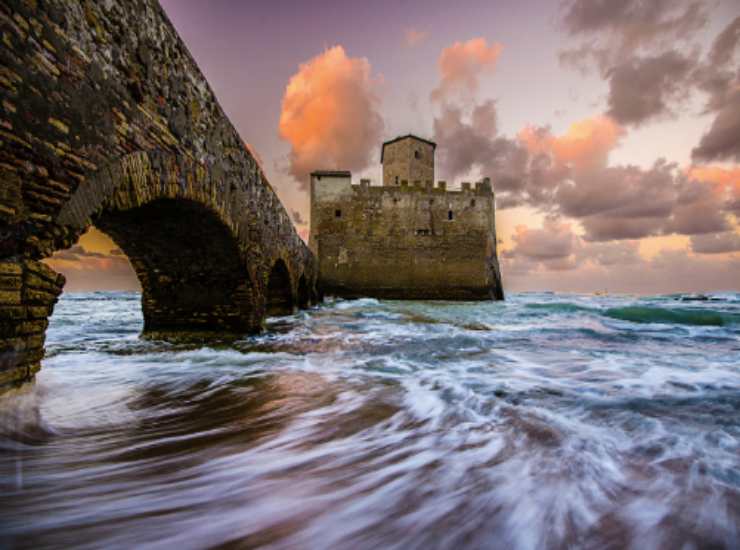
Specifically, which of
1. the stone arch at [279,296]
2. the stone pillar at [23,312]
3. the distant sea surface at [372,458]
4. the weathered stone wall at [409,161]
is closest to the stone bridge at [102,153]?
the stone pillar at [23,312]

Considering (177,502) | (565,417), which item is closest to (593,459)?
(565,417)

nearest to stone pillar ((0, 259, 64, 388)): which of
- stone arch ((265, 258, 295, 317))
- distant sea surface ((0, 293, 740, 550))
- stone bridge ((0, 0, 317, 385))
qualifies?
stone bridge ((0, 0, 317, 385))

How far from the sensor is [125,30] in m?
2.93

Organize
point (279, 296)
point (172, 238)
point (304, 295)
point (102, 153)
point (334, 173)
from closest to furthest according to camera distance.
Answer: point (102, 153), point (172, 238), point (279, 296), point (304, 295), point (334, 173)

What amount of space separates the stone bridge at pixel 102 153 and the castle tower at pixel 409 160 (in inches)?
893

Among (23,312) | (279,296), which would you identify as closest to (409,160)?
(279,296)

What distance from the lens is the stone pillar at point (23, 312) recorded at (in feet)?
6.52

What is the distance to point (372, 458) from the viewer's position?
1.88 metres

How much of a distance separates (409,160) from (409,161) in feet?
0.25

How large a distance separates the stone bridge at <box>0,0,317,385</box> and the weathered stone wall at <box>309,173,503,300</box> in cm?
1726

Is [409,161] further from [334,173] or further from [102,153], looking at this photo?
[102,153]

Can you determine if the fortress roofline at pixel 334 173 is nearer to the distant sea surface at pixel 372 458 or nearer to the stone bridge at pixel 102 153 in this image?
the stone bridge at pixel 102 153

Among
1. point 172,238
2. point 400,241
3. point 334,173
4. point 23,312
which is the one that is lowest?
point 23,312

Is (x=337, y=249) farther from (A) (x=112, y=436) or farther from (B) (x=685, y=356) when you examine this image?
(A) (x=112, y=436)
